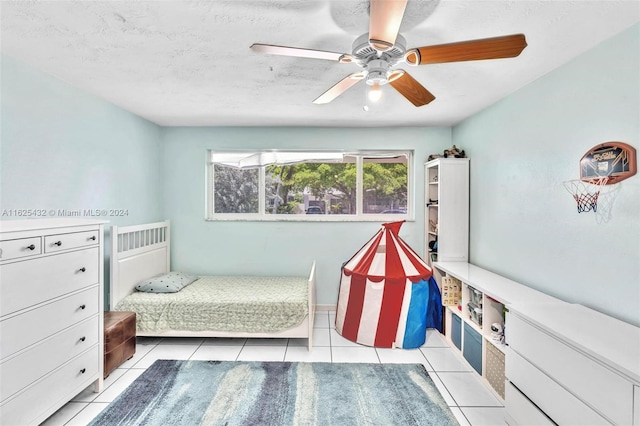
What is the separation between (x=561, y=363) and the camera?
1.54m

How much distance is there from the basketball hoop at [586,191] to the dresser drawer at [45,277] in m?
3.39

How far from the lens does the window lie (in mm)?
4176

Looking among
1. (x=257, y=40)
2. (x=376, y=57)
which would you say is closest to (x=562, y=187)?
(x=376, y=57)

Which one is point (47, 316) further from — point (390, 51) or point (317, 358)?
point (390, 51)

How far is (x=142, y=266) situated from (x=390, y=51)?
333 cm

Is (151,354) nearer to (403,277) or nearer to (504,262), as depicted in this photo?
(403,277)

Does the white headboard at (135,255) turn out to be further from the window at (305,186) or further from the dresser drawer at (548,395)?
the dresser drawer at (548,395)

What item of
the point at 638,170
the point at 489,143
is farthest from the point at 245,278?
the point at 638,170

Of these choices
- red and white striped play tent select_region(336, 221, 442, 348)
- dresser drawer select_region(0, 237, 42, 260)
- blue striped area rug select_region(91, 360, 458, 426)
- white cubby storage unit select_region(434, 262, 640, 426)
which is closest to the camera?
white cubby storage unit select_region(434, 262, 640, 426)

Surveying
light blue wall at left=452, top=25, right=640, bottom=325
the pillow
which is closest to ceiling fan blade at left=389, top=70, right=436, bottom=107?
light blue wall at left=452, top=25, right=640, bottom=325

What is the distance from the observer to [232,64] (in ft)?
7.39

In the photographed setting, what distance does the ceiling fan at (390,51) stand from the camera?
1.27 m

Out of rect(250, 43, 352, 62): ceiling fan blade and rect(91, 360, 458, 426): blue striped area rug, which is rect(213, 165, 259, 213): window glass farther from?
rect(250, 43, 352, 62): ceiling fan blade

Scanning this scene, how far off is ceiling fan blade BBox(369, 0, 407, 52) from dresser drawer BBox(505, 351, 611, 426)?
1887mm
